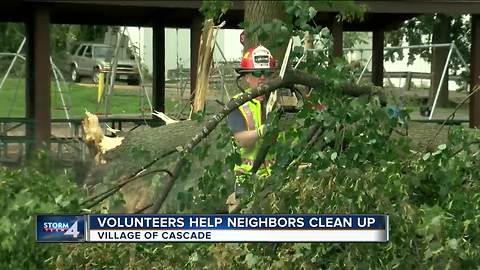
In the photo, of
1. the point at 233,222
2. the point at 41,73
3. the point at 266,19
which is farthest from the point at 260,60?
the point at 41,73

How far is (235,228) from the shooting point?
3098mm

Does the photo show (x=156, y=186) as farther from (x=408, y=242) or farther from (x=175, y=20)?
(x=175, y=20)

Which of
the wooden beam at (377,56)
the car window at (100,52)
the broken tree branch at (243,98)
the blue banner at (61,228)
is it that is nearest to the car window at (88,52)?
the car window at (100,52)

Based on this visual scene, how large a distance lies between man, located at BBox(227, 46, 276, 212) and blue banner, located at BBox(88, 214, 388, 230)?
0.69 m

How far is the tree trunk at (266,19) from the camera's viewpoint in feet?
12.4

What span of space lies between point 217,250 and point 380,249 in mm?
704

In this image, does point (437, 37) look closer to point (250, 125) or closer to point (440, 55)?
point (440, 55)

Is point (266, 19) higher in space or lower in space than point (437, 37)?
lower

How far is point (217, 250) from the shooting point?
3668 millimetres

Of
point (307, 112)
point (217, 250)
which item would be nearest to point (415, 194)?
point (307, 112)

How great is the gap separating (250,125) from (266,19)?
1.75ft

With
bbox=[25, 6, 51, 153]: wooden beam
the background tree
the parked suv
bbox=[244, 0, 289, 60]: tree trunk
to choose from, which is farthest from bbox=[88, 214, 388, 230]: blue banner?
the parked suv

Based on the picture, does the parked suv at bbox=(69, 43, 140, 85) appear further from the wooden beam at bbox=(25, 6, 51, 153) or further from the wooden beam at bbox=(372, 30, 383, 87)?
the wooden beam at bbox=(25, 6, 51, 153)

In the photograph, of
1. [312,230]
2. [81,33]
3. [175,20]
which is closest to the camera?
[312,230]
